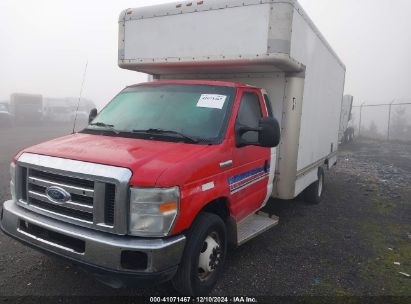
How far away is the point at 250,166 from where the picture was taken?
458 centimetres

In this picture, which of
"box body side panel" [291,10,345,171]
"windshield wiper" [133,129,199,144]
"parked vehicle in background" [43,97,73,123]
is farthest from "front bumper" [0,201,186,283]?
"parked vehicle in background" [43,97,73,123]

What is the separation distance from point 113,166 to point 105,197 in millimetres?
269

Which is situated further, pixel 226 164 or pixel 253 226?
pixel 253 226

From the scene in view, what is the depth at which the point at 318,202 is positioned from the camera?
26.1ft

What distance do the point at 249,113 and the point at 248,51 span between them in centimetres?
86

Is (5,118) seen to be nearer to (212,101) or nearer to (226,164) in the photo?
(212,101)

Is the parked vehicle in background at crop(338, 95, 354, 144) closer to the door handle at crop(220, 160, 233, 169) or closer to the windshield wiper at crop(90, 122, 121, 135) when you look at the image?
the door handle at crop(220, 160, 233, 169)

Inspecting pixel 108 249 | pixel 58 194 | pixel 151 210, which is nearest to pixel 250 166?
pixel 151 210

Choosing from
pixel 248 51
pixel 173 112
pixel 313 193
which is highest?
pixel 248 51

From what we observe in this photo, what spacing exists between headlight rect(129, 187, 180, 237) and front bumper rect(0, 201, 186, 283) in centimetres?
9

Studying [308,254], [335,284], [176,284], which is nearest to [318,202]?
[308,254]

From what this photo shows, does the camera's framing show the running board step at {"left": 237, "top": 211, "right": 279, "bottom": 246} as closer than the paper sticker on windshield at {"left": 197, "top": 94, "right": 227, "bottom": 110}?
No

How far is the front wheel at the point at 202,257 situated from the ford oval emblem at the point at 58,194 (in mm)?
1173

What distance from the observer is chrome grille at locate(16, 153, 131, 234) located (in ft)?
10.3
